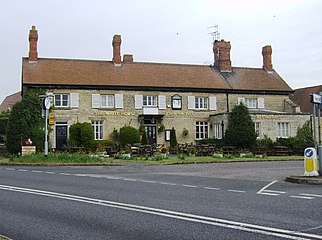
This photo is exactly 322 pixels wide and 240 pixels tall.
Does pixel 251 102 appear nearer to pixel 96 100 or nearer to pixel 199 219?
pixel 96 100

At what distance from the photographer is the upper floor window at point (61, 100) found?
38.9m

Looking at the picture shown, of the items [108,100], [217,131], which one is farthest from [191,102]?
[108,100]

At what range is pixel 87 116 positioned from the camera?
3944 cm

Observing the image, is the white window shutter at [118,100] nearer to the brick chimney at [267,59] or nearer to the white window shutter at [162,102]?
the white window shutter at [162,102]

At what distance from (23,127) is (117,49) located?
1259 cm

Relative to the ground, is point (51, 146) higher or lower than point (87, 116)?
lower

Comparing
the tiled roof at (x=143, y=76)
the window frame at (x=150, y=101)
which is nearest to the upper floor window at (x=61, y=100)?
the tiled roof at (x=143, y=76)

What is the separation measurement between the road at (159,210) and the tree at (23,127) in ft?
66.3

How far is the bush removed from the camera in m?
38.8

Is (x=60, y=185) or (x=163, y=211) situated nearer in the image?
(x=163, y=211)

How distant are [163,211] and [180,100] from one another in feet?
108

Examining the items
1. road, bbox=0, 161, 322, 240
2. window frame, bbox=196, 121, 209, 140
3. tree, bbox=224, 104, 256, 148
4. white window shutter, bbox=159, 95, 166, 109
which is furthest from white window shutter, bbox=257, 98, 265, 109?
road, bbox=0, 161, 322, 240

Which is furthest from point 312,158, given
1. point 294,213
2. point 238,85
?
point 238,85

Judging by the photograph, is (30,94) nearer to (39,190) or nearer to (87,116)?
(87,116)
